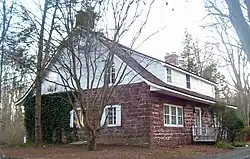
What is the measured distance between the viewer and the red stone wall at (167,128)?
67.2 ft

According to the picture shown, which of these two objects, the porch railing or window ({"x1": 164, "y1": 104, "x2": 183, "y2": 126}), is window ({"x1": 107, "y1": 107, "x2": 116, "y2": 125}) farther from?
the porch railing

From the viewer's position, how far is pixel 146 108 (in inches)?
799

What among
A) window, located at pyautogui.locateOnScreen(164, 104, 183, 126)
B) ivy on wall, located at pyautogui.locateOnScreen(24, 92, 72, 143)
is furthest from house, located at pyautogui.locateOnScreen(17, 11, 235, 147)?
ivy on wall, located at pyautogui.locateOnScreen(24, 92, 72, 143)

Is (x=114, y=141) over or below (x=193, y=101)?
below

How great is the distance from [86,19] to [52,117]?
9.32m

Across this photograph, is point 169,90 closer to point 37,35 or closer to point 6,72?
point 37,35

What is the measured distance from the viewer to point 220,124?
957 inches

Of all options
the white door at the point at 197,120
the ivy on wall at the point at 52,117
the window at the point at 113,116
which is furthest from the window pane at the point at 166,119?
the ivy on wall at the point at 52,117

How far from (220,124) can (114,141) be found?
25.5 feet

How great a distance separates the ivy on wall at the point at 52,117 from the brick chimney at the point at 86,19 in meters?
6.95

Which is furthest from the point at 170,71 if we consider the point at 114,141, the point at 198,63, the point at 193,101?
the point at 198,63

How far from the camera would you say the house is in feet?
66.4

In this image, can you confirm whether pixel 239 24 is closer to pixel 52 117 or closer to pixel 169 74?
pixel 169 74

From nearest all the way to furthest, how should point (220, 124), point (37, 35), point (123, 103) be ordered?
point (37, 35) → point (123, 103) → point (220, 124)
